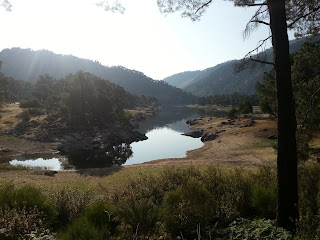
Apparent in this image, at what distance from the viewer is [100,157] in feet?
134

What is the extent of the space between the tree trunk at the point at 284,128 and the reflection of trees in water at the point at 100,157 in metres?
32.2

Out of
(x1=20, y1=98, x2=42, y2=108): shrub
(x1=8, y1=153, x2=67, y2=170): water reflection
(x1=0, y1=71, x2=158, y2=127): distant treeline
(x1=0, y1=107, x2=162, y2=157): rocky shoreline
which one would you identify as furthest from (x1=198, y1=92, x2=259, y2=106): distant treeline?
(x1=8, y1=153, x2=67, y2=170): water reflection

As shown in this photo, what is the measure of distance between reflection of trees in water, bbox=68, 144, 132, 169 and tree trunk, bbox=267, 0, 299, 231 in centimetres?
3219

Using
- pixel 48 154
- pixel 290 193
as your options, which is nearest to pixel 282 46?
pixel 290 193

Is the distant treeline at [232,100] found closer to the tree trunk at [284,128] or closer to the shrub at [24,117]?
the shrub at [24,117]

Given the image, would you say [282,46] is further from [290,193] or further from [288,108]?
[290,193]

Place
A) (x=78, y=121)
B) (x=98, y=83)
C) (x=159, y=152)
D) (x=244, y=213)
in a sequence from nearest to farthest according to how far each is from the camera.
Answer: (x=244, y=213), (x=159, y=152), (x=78, y=121), (x=98, y=83)

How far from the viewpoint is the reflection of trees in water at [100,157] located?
119 feet

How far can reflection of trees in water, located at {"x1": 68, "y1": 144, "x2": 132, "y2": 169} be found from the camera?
36.4 m

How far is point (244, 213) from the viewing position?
291 inches

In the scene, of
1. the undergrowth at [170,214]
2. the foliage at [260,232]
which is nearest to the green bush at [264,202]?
the undergrowth at [170,214]

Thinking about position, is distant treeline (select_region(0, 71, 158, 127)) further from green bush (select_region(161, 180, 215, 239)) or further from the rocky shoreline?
green bush (select_region(161, 180, 215, 239))

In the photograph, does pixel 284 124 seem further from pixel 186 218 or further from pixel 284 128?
pixel 186 218

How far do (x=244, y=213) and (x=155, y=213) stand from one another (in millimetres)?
3004
